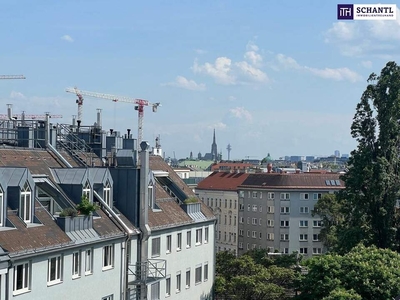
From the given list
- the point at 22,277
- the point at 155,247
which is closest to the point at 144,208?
the point at 155,247

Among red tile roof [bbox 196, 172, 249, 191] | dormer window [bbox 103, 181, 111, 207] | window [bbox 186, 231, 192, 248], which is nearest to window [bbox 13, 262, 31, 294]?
dormer window [bbox 103, 181, 111, 207]

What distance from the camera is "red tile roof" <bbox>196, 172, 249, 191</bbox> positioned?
121938 millimetres

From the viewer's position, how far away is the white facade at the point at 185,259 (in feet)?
143

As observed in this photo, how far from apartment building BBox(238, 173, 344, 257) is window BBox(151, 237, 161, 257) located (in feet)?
211

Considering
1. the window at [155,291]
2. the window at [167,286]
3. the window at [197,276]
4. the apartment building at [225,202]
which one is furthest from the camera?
the apartment building at [225,202]

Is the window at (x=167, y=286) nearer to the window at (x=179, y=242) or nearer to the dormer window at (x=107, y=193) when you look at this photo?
the window at (x=179, y=242)

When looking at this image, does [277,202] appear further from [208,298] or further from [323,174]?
[208,298]

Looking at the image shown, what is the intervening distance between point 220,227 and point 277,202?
15924mm

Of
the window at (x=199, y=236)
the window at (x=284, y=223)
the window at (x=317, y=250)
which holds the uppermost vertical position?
the window at (x=199, y=236)

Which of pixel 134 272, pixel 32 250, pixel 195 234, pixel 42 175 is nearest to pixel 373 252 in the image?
pixel 195 234

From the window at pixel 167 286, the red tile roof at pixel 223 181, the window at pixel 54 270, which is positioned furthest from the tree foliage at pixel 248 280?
the red tile roof at pixel 223 181

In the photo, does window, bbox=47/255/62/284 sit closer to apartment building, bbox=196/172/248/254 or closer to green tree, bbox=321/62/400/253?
green tree, bbox=321/62/400/253

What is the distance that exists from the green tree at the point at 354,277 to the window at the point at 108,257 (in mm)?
13412

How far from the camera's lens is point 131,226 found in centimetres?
4038
